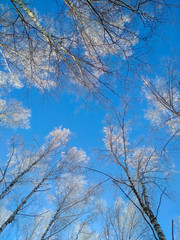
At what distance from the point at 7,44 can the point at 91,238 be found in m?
11.8

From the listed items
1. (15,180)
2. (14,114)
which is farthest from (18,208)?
(14,114)

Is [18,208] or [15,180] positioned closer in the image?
[18,208]

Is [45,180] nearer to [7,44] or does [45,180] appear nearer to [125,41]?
[7,44]

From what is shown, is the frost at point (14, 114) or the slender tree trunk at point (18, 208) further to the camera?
the frost at point (14, 114)

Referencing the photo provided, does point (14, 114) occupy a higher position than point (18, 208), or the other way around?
point (14, 114)

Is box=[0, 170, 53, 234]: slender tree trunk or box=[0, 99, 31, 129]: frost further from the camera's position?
box=[0, 99, 31, 129]: frost

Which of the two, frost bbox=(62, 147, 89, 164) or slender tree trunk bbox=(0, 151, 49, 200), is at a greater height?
frost bbox=(62, 147, 89, 164)

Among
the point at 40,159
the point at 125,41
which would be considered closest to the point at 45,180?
the point at 40,159

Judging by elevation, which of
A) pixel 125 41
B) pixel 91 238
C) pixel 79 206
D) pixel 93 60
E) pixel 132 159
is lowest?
pixel 91 238

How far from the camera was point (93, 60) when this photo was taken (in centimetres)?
251

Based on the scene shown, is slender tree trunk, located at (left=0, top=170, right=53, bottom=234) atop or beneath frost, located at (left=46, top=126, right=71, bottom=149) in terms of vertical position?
beneath

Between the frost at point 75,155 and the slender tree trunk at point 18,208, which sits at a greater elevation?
the frost at point 75,155

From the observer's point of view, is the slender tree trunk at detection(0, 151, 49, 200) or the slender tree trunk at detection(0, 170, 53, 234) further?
the slender tree trunk at detection(0, 151, 49, 200)

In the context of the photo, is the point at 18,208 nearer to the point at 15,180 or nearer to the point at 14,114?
the point at 15,180
